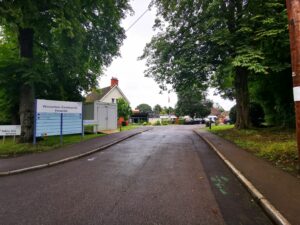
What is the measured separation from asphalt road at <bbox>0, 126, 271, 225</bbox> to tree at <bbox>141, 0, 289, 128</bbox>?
941 centimetres

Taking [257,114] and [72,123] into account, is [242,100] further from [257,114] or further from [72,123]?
[72,123]

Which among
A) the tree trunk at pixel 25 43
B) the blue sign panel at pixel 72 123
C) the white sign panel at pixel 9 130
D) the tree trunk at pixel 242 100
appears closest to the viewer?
the white sign panel at pixel 9 130

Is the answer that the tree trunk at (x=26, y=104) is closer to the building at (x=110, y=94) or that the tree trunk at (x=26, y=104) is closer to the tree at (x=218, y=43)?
the tree at (x=218, y=43)

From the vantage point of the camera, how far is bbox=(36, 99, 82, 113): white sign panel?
41.0ft

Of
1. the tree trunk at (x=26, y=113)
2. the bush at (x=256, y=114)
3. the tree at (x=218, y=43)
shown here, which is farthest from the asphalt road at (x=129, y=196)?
the bush at (x=256, y=114)

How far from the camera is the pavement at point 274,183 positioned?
418 cm

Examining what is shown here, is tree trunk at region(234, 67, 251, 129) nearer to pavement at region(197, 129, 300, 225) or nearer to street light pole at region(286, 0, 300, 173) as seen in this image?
pavement at region(197, 129, 300, 225)

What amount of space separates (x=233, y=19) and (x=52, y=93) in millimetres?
14141

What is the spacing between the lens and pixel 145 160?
9.15m

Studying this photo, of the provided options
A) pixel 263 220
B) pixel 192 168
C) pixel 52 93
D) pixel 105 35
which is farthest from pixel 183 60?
pixel 263 220

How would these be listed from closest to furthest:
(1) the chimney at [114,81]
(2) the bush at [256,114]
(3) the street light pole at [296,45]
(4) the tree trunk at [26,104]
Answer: (3) the street light pole at [296,45] < (4) the tree trunk at [26,104] < (2) the bush at [256,114] < (1) the chimney at [114,81]

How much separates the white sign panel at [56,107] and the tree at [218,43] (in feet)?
24.4

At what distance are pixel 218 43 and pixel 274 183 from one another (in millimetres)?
11854

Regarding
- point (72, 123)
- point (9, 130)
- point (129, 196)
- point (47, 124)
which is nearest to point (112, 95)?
point (72, 123)
